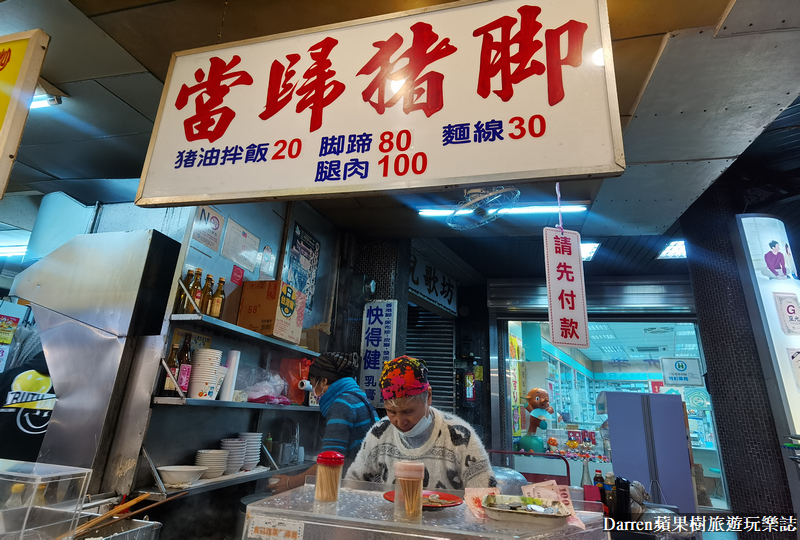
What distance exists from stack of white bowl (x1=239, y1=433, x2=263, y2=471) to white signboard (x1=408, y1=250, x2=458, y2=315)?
335cm

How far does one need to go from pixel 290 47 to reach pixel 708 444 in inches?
Answer: 346

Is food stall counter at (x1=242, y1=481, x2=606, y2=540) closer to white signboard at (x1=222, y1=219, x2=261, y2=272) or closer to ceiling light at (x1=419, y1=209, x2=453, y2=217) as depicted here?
white signboard at (x1=222, y1=219, x2=261, y2=272)

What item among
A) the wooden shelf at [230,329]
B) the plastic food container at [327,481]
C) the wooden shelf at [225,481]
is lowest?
the wooden shelf at [225,481]

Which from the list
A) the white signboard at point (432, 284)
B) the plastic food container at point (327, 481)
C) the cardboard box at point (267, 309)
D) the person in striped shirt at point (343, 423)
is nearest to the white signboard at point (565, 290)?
the person in striped shirt at point (343, 423)

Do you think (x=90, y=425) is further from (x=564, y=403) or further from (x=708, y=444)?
(x=708, y=444)

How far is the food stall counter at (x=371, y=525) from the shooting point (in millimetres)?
1132

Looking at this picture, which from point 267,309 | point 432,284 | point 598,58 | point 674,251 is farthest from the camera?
point 432,284

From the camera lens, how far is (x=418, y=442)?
2.35 m

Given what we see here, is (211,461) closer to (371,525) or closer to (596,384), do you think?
(371,525)

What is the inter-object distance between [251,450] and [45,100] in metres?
3.27

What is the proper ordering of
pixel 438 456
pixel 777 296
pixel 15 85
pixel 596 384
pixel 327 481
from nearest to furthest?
pixel 327 481
pixel 15 85
pixel 438 456
pixel 777 296
pixel 596 384

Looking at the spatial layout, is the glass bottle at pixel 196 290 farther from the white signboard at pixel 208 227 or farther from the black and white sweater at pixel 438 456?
the black and white sweater at pixel 438 456

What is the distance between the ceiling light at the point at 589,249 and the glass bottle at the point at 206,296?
5079 mm

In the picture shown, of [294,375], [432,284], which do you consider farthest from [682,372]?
[294,375]
